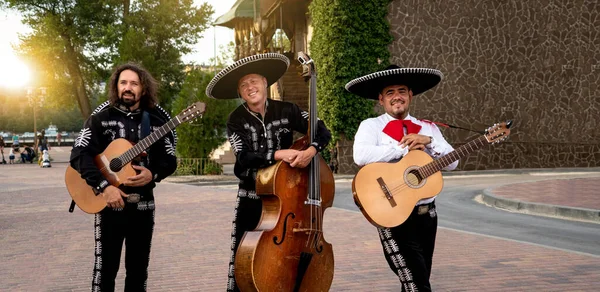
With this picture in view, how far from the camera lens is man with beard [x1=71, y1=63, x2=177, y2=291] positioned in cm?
464

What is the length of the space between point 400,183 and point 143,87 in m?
1.90

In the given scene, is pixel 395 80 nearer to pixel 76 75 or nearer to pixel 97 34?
pixel 97 34

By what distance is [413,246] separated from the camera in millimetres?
4625

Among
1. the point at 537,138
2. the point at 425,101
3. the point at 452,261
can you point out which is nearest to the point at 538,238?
the point at 452,261

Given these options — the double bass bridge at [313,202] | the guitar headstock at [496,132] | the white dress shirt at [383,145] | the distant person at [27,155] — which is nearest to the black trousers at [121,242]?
the double bass bridge at [313,202]

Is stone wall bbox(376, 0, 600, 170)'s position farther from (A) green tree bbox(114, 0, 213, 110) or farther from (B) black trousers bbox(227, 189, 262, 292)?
(B) black trousers bbox(227, 189, 262, 292)

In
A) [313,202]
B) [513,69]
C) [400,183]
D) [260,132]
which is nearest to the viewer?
[313,202]

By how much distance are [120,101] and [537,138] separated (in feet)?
82.4

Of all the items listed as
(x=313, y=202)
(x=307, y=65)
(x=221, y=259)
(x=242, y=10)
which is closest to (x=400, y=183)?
(x=313, y=202)

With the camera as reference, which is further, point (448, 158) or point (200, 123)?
point (200, 123)

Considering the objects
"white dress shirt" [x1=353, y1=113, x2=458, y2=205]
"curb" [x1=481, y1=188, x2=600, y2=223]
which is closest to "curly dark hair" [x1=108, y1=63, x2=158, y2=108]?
"white dress shirt" [x1=353, y1=113, x2=458, y2=205]

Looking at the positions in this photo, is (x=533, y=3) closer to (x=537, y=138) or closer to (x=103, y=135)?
(x=537, y=138)

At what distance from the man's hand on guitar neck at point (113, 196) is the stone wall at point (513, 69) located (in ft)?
71.4

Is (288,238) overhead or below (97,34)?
below
